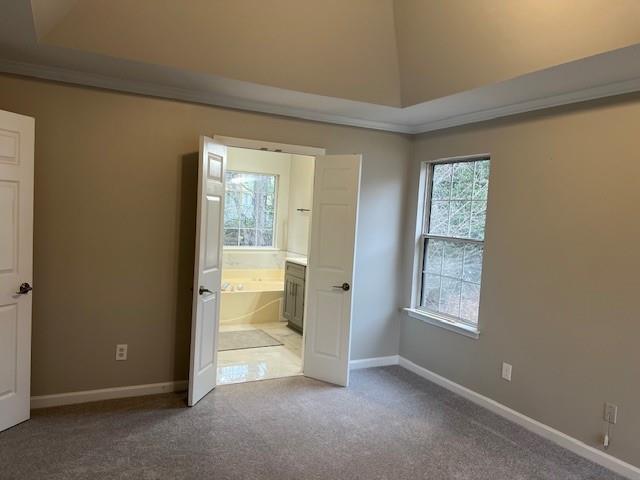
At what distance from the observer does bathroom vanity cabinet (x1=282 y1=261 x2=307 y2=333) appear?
5.66m

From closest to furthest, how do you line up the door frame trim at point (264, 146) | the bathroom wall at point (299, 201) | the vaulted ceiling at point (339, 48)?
1. the vaulted ceiling at point (339, 48)
2. the door frame trim at point (264, 146)
3. the bathroom wall at point (299, 201)

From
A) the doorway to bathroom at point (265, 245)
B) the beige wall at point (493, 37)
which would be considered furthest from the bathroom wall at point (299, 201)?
the beige wall at point (493, 37)

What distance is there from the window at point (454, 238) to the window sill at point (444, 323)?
0.06m

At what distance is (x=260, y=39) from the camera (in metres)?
3.15

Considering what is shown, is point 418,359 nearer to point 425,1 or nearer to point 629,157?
point 629,157

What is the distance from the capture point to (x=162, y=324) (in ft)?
12.2

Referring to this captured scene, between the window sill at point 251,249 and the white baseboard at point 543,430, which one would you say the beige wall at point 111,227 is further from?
the window sill at point 251,249

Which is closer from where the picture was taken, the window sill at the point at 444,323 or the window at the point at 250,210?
the window sill at the point at 444,323

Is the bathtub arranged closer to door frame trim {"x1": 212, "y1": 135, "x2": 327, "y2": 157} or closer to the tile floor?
the tile floor

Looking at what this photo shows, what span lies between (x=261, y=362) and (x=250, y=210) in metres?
2.87

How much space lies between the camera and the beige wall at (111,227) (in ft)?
10.8

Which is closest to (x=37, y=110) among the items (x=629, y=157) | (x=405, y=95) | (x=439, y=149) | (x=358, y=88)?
(x=358, y=88)

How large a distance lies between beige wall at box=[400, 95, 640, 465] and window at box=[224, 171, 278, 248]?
3.60 m

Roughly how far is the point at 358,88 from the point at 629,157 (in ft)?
6.26
